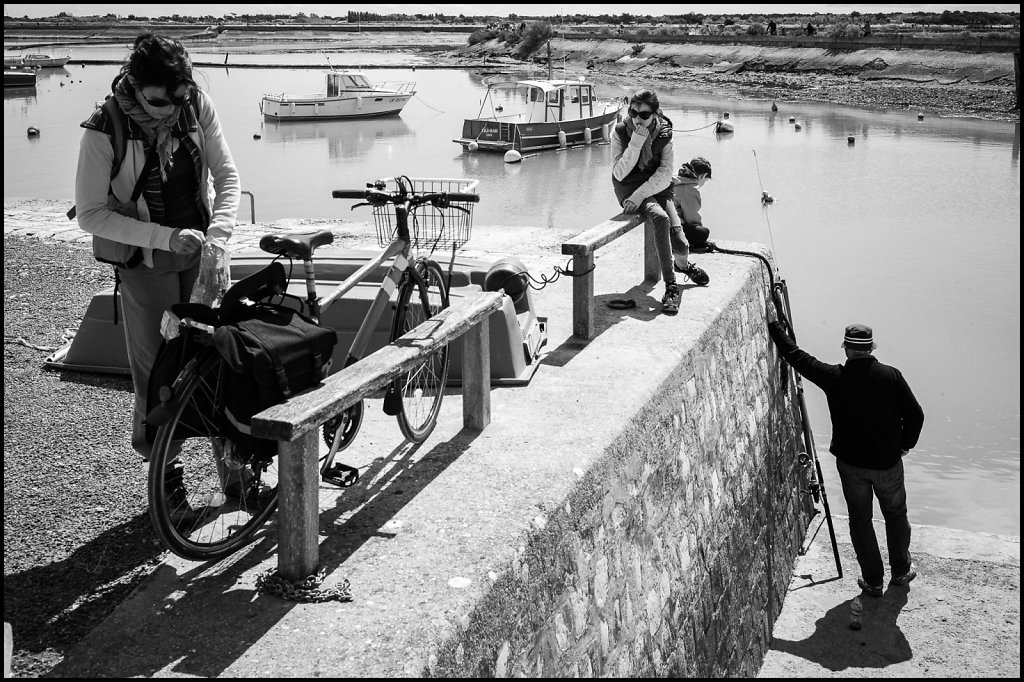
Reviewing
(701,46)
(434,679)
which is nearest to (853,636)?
(434,679)

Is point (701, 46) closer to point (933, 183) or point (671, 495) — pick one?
point (933, 183)

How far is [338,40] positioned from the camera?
144 metres

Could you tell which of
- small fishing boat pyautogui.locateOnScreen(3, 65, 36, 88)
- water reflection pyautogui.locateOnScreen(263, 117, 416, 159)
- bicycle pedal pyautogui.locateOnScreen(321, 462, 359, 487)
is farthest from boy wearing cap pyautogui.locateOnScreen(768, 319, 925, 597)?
small fishing boat pyautogui.locateOnScreen(3, 65, 36, 88)

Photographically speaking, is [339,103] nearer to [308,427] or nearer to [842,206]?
[842,206]

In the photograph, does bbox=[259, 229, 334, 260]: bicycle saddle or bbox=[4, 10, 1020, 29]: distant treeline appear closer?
bbox=[259, 229, 334, 260]: bicycle saddle

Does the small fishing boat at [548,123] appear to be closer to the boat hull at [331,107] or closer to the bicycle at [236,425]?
the boat hull at [331,107]

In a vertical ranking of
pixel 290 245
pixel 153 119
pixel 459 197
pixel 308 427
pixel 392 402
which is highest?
pixel 153 119

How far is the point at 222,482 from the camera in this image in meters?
3.66

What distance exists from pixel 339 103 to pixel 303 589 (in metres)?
41.7

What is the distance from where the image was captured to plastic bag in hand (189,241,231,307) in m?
3.62

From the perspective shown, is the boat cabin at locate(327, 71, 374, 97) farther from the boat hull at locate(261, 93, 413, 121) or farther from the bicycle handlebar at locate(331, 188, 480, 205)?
the bicycle handlebar at locate(331, 188, 480, 205)

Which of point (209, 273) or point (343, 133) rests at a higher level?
point (343, 133)

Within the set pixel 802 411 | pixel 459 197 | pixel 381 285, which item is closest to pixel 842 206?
pixel 802 411

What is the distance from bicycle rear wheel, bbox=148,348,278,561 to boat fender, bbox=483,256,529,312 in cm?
247
